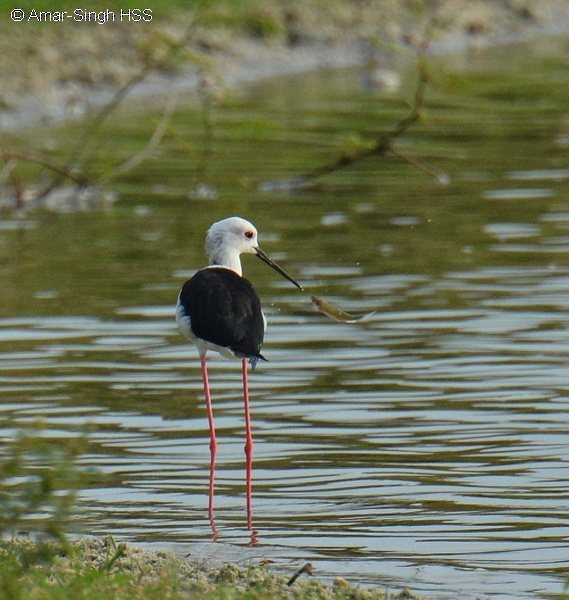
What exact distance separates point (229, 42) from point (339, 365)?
1586cm

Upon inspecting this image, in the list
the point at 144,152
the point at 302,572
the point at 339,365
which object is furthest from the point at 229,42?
the point at 302,572

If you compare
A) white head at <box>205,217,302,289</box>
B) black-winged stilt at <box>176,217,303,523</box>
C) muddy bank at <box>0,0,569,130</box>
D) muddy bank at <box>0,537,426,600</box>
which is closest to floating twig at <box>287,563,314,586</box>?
muddy bank at <box>0,537,426,600</box>

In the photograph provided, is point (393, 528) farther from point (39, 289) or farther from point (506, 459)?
point (39, 289)

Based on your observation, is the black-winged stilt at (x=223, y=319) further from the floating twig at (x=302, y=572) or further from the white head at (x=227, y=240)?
the floating twig at (x=302, y=572)

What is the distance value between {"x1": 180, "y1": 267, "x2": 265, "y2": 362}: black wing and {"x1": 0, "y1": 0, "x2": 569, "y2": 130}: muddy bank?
1087 centimetres

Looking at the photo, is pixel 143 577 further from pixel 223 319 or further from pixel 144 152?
pixel 144 152

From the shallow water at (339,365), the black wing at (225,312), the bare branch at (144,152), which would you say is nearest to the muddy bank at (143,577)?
the shallow water at (339,365)

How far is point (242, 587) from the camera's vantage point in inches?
238

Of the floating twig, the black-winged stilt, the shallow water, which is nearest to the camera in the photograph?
the floating twig

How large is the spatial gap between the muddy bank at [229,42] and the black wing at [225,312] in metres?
10.9

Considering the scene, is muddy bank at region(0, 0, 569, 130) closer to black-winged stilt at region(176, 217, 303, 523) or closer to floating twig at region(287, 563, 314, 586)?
black-winged stilt at region(176, 217, 303, 523)

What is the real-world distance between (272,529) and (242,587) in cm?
104

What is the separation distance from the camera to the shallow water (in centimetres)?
703

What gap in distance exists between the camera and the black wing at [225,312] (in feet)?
25.3
